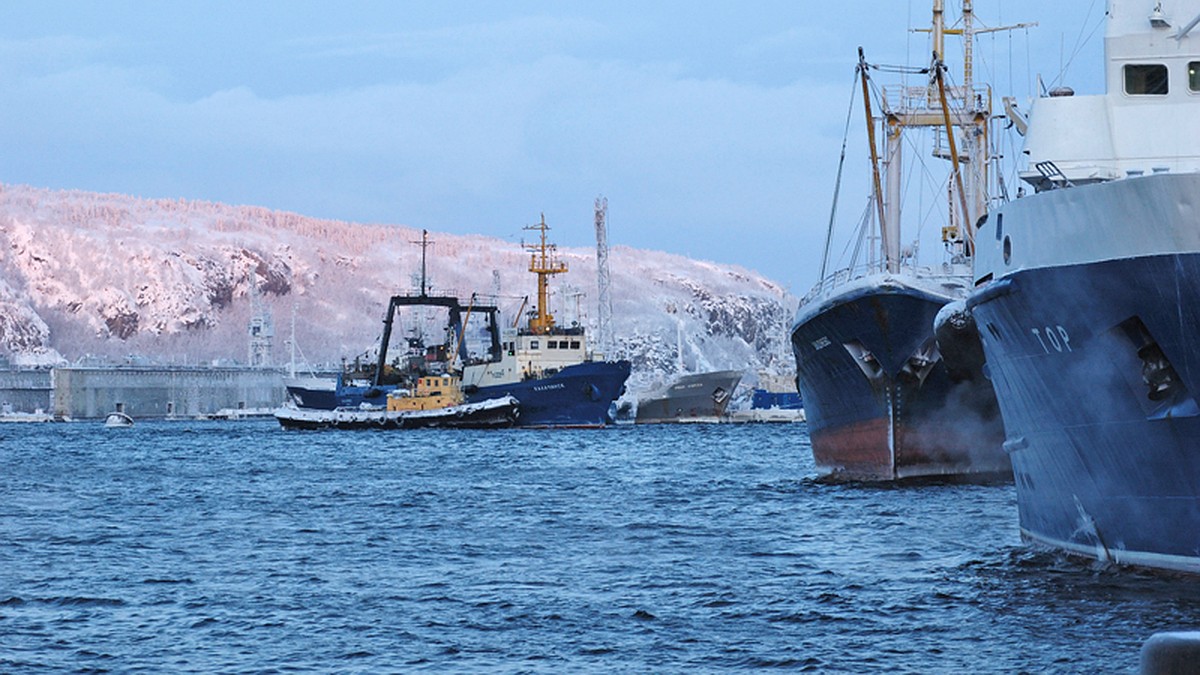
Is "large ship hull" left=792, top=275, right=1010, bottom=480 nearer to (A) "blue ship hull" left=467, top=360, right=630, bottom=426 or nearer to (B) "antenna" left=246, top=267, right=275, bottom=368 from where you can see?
(A) "blue ship hull" left=467, top=360, right=630, bottom=426

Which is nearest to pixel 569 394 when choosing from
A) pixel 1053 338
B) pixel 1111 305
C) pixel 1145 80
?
pixel 1145 80

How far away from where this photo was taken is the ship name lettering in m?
19.3

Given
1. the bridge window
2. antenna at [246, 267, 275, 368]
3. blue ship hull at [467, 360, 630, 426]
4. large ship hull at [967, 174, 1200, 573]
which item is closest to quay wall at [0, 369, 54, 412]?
antenna at [246, 267, 275, 368]

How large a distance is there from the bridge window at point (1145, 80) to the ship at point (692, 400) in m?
102

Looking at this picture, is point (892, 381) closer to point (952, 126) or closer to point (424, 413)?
point (952, 126)

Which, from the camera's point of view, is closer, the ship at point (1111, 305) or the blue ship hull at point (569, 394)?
the ship at point (1111, 305)

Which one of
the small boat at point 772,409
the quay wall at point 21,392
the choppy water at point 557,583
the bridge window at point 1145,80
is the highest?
the bridge window at point 1145,80

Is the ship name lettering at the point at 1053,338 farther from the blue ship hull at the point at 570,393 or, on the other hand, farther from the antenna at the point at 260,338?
the antenna at the point at 260,338

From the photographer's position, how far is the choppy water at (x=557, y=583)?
1666cm

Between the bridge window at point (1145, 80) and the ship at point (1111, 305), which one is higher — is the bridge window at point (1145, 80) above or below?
above

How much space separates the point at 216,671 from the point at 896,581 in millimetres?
9164

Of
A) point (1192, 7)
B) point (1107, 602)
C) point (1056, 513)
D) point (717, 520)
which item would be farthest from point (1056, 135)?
point (717, 520)

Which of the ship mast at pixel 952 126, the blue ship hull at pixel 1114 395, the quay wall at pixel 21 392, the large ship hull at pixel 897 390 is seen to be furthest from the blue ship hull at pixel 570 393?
the blue ship hull at pixel 1114 395

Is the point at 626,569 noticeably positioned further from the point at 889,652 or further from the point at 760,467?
the point at 760,467
